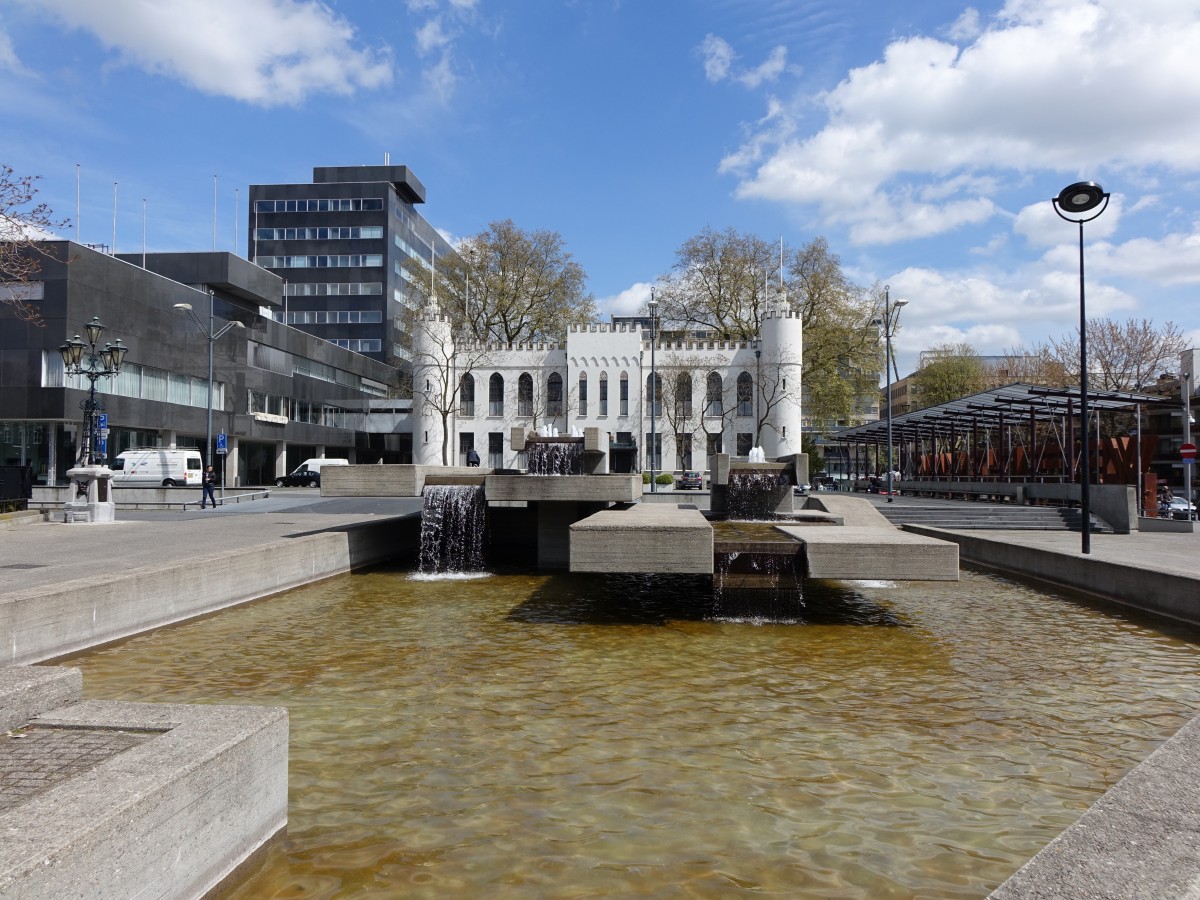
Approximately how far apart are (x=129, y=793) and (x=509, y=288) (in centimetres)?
6727

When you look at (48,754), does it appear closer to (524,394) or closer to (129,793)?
(129,793)

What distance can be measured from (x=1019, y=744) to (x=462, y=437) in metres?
62.4

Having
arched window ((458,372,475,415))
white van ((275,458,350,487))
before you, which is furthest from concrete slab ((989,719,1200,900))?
arched window ((458,372,475,415))

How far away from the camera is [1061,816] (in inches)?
184

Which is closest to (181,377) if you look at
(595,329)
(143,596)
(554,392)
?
(554,392)

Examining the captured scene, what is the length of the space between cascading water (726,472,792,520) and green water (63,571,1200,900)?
7.73 meters

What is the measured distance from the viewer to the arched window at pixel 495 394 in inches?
2596

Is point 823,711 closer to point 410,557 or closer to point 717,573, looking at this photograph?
point 717,573

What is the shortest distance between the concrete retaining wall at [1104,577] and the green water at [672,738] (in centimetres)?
76

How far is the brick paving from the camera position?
11.2 ft

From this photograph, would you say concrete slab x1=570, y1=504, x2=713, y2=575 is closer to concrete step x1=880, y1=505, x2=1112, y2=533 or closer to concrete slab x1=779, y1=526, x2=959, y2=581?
concrete slab x1=779, y1=526, x2=959, y2=581

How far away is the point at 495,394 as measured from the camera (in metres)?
66.3

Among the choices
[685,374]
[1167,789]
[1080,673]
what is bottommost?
[1080,673]

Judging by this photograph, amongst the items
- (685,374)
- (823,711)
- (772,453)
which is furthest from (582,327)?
(823,711)
